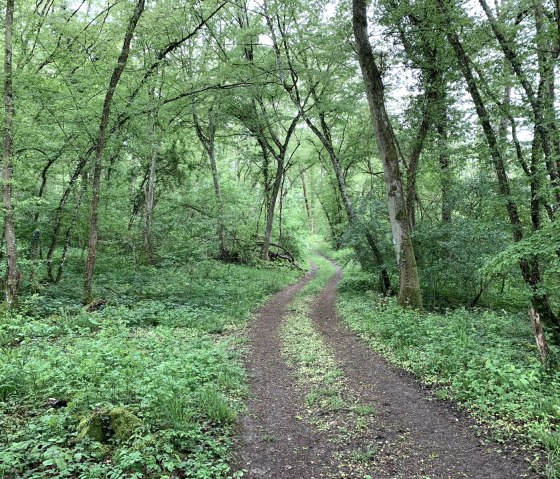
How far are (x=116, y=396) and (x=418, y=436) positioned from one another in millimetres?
3841

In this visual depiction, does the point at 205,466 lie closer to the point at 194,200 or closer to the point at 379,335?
the point at 379,335

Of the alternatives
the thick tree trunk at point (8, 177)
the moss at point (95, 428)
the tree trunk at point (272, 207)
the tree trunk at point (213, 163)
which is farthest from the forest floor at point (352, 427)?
the tree trunk at point (272, 207)

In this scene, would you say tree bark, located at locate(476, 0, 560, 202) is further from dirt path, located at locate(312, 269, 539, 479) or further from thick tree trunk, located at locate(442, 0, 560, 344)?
dirt path, located at locate(312, 269, 539, 479)

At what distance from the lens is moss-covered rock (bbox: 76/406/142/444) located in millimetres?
3941

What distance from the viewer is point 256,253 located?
2308cm

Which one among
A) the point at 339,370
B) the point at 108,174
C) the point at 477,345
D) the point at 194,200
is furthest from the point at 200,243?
the point at 477,345

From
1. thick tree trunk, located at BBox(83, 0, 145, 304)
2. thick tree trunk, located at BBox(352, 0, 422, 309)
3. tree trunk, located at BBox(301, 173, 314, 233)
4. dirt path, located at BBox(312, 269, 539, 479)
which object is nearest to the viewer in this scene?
dirt path, located at BBox(312, 269, 539, 479)

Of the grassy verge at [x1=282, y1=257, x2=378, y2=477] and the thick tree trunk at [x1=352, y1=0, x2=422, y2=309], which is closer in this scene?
the grassy verge at [x1=282, y1=257, x2=378, y2=477]

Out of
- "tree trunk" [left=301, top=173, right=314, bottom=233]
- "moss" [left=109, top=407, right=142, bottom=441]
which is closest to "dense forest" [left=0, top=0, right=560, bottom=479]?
"moss" [left=109, top=407, right=142, bottom=441]

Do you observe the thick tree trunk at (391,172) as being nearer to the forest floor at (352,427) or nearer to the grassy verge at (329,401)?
the grassy verge at (329,401)

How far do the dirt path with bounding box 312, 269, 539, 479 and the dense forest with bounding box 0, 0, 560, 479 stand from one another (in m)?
0.05

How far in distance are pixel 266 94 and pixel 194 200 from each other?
23.2 ft

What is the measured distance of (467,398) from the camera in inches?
205

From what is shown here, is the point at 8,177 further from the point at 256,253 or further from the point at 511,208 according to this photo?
the point at 256,253
